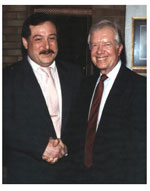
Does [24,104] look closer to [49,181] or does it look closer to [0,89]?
[0,89]

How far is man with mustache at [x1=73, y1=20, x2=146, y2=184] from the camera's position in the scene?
173 cm

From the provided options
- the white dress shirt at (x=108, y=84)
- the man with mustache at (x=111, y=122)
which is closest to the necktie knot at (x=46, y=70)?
the man with mustache at (x=111, y=122)

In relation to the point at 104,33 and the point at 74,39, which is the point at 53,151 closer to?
the point at 104,33

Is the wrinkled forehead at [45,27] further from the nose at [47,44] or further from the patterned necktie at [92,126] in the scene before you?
the patterned necktie at [92,126]

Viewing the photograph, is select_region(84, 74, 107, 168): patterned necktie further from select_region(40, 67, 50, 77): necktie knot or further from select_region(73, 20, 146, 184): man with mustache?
select_region(40, 67, 50, 77): necktie knot

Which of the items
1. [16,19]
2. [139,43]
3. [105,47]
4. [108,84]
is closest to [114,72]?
[108,84]

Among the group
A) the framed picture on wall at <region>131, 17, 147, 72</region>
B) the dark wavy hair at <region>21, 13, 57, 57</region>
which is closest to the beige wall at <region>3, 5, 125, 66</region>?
the framed picture on wall at <region>131, 17, 147, 72</region>

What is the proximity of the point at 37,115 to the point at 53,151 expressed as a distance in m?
0.35

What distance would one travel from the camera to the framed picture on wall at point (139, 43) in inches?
102

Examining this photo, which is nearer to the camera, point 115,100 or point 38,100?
point 115,100

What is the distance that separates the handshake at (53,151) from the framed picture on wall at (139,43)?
1.38 metres

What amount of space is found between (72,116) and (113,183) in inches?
26.2

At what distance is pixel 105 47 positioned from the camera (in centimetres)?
195
